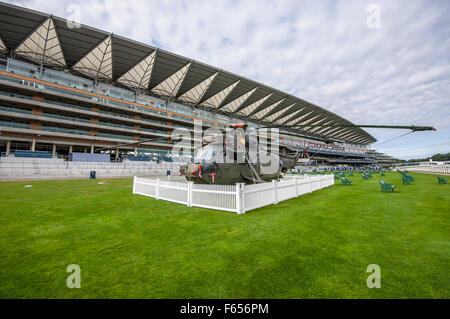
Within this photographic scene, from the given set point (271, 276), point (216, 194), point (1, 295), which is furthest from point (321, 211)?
point (1, 295)

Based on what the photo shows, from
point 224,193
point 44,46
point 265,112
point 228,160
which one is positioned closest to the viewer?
point 224,193

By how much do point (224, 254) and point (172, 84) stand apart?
51.1 metres

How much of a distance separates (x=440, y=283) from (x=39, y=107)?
5064cm

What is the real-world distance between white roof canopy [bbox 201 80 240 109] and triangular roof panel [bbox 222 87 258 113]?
431cm

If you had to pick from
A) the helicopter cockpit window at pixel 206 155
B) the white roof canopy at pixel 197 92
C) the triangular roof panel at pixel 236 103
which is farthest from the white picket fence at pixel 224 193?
the triangular roof panel at pixel 236 103

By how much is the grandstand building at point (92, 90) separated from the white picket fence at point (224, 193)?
60.5 ft

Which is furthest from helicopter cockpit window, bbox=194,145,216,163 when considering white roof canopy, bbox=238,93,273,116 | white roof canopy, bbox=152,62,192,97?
white roof canopy, bbox=238,93,273,116

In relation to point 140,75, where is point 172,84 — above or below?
above

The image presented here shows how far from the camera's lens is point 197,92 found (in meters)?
52.1

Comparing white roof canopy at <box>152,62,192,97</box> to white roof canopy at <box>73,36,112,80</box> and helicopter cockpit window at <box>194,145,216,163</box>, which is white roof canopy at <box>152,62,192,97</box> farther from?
helicopter cockpit window at <box>194,145,216,163</box>

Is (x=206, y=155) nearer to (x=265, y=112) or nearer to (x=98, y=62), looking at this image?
(x=98, y=62)

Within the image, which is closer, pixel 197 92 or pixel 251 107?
pixel 197 92

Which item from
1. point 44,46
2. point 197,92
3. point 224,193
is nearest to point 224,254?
point 224,193
